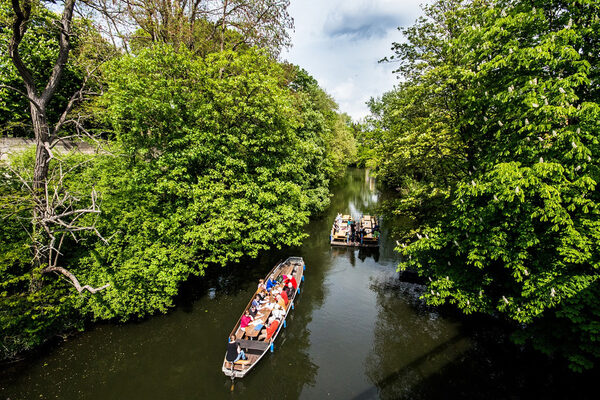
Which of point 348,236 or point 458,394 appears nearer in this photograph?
point 458,394

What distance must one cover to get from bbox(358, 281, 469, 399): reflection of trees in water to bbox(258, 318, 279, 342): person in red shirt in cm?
418

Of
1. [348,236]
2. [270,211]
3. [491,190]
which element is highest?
[491,190]

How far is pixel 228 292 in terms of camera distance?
16188 mm

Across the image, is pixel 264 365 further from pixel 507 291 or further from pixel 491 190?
pixel 491 190

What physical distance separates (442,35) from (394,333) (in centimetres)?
1462

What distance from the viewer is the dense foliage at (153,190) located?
10.8m

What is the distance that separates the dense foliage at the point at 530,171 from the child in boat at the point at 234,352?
790cm

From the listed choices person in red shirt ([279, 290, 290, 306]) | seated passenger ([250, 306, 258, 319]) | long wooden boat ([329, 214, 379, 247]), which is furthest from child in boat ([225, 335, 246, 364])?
long wooden boat ([329, 214, 379, 247])

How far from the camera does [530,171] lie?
7.02 m

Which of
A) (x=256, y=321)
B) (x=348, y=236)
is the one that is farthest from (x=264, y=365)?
(x=348, y=236)

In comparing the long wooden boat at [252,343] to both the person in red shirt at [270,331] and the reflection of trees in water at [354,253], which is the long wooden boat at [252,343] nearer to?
the person in red shirt at [270,331]

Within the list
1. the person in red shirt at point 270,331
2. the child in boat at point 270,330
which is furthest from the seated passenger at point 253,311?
the person in red shirt at point 270,331

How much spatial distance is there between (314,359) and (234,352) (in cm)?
353

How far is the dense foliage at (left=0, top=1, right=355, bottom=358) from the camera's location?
35.5 feet
